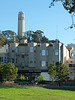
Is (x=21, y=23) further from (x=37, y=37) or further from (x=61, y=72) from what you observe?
(x=61, y=72)

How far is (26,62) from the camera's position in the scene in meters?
67.9

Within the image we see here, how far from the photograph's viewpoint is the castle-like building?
6456 centimetres

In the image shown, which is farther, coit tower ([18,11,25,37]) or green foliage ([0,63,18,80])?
coit tower ([18,11,25,37])

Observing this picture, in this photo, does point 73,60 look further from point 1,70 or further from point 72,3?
point 72,3

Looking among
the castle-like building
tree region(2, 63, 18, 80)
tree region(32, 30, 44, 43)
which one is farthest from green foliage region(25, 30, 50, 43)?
tree region(2, 63, 18, 80)

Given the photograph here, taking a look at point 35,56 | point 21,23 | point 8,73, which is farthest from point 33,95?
point 21,23

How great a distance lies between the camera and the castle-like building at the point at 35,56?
212 feet

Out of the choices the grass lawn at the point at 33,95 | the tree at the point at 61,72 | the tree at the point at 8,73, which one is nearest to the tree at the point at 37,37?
the tree at the point at 61,72

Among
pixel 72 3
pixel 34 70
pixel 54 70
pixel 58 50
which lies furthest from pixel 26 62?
pixel 72 3

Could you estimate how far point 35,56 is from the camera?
219 feet

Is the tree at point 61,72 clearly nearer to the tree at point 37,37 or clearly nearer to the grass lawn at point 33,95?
the grass lawn at point 33,95

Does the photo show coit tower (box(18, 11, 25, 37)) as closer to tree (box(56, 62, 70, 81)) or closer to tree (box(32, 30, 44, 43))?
tree (box(32, 30, 44, 43))

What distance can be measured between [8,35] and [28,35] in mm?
9855

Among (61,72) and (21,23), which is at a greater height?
(21,23)
